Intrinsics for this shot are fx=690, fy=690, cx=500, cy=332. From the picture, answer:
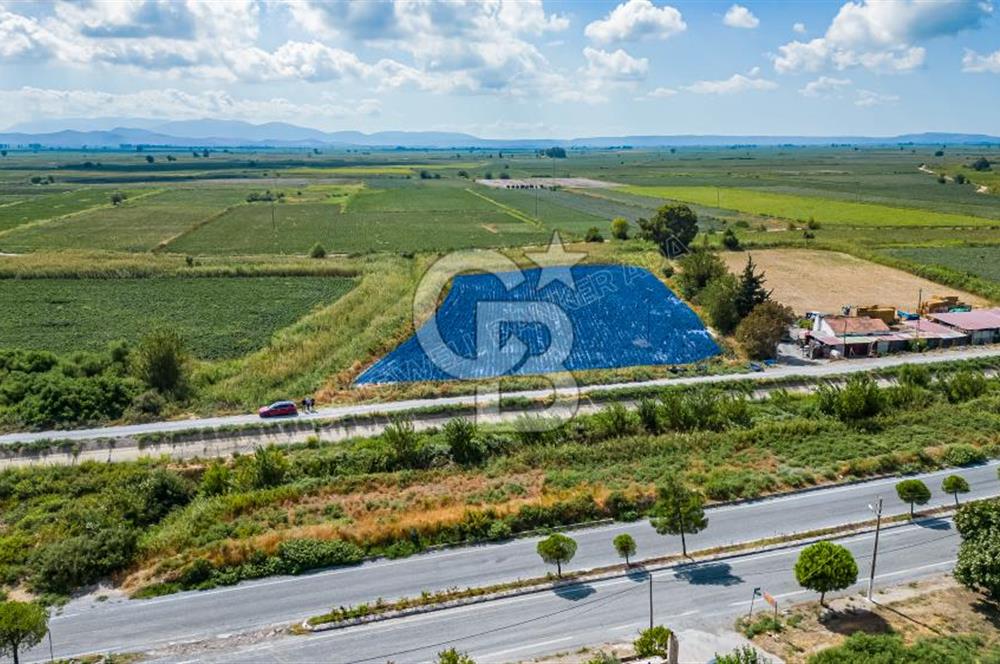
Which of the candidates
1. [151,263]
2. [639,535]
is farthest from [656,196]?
[639,535]

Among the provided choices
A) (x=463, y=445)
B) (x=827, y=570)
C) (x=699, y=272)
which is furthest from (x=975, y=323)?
(x=463, y=445)

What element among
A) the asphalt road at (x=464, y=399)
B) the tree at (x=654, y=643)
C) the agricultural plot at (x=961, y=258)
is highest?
the agricultural plot at (x=961, y=258)

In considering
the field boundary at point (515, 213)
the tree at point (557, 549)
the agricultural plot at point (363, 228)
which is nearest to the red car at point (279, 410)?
the tree at point (557, 549)

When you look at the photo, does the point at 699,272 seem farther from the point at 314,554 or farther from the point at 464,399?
the point at 314,554

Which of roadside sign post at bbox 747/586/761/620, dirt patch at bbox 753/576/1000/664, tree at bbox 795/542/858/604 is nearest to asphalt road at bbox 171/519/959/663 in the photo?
roadside sign post at bbox 747/586/761/620

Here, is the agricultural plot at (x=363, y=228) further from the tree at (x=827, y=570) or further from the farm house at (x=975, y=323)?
the tree at (x=827, y=570)

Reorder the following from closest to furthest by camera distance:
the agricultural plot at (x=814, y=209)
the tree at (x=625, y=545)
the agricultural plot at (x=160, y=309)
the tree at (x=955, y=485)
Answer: the tree at (x=625, y=545) → the tree at (x=955, y=485) → the agricultural plot at (x=160, y=309) → the agricultural plot at (x=814, y=209)
